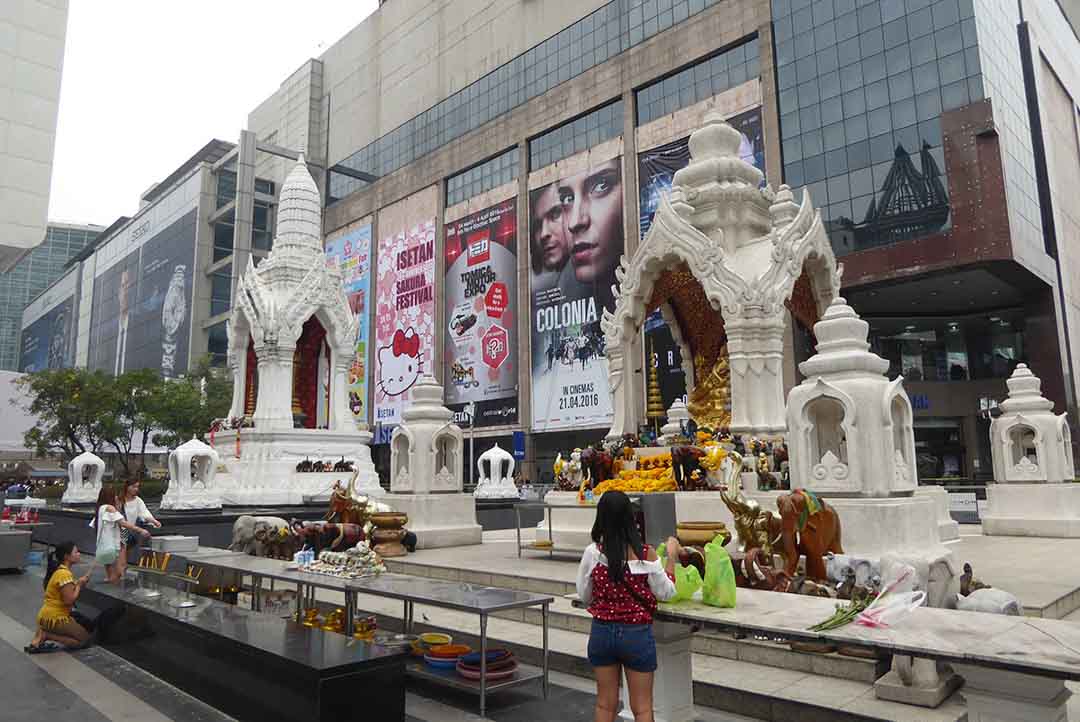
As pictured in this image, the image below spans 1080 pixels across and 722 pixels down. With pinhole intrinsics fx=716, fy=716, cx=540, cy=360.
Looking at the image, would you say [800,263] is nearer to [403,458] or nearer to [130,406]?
[403,458]

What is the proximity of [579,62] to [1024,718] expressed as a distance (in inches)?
1602

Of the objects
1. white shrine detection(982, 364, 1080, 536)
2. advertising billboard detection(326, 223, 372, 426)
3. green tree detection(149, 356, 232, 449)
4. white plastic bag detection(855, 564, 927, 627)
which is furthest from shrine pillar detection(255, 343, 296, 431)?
advertising billboard detection(326, 223, 372, 426)

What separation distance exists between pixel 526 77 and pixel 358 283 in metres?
18.5

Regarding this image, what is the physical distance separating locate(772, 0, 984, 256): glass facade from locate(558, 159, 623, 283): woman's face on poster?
27.9ft

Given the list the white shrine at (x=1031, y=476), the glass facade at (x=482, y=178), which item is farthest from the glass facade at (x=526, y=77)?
the white shrine at (x=1031, y=476)

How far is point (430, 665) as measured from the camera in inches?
223

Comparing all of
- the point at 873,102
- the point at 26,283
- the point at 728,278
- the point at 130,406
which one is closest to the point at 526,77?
the point at 873,102

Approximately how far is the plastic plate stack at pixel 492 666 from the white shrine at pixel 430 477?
7.13 meters

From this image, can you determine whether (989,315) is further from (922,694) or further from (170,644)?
(170,644)

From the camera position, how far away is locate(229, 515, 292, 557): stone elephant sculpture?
11203 millimetres

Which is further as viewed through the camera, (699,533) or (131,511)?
(131,511)

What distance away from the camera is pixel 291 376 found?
68.2ft

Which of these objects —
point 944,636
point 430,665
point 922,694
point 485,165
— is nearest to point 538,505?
point 430,665

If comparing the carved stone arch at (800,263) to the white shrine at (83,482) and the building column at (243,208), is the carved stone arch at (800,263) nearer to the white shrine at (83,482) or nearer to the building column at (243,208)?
the white shrine at (83,482)
